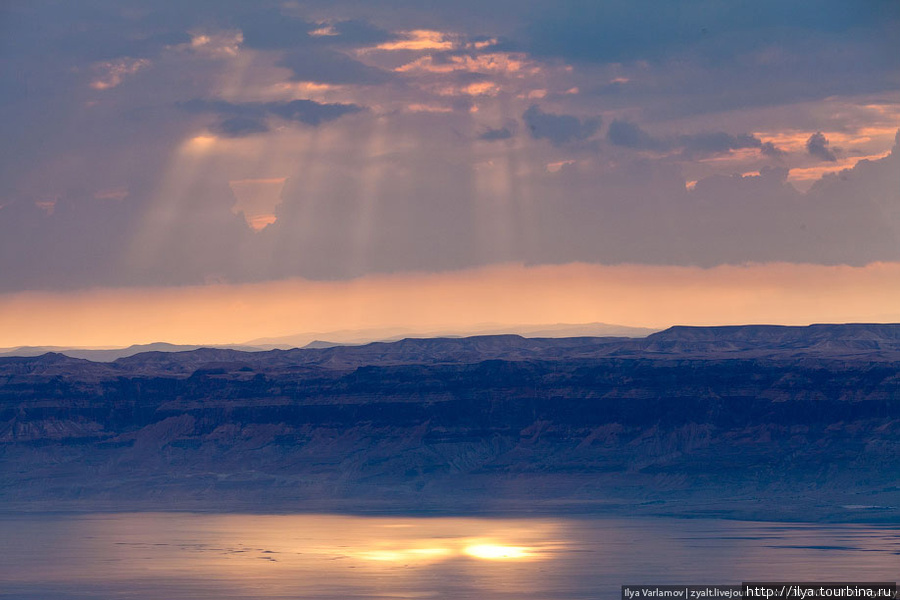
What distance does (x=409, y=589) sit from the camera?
162m

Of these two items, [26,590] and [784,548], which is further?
[784,548]

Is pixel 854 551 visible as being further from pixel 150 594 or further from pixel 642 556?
pixel 150 594

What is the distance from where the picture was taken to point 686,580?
6383 inches

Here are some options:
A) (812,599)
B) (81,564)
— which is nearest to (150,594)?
(81,564)

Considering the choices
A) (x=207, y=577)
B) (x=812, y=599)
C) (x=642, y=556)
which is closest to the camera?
(x=812, y=599)

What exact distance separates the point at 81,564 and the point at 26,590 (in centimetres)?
2390

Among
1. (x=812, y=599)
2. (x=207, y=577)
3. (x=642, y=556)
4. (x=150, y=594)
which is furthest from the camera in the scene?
(x=642, y=556)

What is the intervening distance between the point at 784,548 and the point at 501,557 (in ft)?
95.7

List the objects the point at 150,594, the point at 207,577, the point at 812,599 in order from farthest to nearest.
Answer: the point at 207,577
the point at 150,594
the point at 812,599

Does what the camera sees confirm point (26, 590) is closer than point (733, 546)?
Yes

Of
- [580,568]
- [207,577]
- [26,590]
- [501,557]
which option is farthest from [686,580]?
[26,590]

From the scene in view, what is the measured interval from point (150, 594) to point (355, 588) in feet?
56.2

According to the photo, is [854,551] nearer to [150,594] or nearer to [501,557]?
[501,557]

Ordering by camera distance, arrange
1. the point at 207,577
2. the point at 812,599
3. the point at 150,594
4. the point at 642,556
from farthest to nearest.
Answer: the point at 642,556 → the point at 207,577 → the point at 150,594 → the point at 812,599
